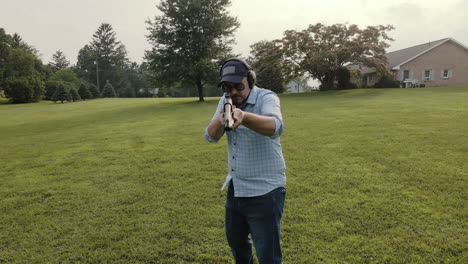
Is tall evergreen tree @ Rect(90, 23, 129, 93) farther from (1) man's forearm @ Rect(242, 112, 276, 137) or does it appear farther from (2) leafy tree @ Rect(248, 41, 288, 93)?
(1) man's forearm @ Rect(242, 112, 276, 137)

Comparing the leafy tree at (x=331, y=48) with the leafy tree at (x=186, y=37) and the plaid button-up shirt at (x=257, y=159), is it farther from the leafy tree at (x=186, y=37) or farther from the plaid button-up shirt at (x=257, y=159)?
the plaid button-up shirt at (x=257, y=159)

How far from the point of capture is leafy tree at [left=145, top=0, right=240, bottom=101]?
31594 millimetres

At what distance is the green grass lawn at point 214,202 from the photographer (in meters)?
3.61

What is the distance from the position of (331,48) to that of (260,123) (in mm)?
35403

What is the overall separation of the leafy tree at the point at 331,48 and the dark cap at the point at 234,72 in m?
32.7

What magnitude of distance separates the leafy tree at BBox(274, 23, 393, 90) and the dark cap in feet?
107

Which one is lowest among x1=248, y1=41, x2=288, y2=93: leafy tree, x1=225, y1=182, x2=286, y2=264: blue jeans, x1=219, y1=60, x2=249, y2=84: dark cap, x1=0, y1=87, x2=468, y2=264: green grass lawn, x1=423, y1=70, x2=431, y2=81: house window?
x1=0, y1=87, x2=468, y2=264: green grass lawn

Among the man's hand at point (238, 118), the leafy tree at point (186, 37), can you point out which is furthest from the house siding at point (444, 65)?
the man's hand at point (238, 118)

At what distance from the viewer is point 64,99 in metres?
48.4

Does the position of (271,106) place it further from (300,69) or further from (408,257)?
(300,69)

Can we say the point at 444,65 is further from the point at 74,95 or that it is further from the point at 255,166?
the point at 74,95

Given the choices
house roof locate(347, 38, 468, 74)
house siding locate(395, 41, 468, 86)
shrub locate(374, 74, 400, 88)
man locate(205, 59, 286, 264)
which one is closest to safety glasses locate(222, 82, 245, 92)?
man locate(205, 59, 286, 264)

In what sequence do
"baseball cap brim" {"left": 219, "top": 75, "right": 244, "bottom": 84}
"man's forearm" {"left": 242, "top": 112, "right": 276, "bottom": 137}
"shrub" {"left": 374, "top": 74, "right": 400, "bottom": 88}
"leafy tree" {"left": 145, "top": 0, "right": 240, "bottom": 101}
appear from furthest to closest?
"shrub" {"left": 374, "top": 74, "right": 400, "bottom": 88} < "leafy tree" {"left": 145, "top": 0, "right": 240, "bottom": 101} < "baseball cap brim" {"left": 219, "top": 75, "right": 244, "bottom": 84} < "man's forearm" {"left": 242, "top": 112, "right": 276, "bottom": 137}

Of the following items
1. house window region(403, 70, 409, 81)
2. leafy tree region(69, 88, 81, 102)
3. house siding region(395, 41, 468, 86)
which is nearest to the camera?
house siding region(395, 41, 468, 86)
